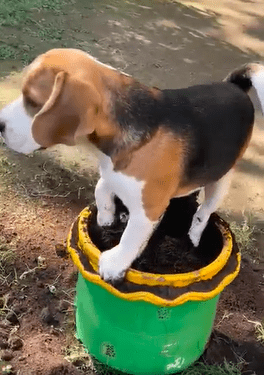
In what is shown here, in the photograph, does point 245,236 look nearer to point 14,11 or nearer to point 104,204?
point 104,204

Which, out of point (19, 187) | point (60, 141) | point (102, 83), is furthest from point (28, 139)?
point (19, 187)

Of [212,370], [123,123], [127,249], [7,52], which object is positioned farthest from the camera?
[7,52]

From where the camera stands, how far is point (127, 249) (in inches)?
77.7

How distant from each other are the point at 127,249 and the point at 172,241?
58cm

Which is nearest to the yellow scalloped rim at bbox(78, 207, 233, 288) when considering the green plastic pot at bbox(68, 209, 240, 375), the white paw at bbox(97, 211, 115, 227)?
the green plastic pot at bbox(68, 209, 240, 375)

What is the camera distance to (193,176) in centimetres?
203

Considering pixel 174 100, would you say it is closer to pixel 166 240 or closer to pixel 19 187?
pixel 166 240

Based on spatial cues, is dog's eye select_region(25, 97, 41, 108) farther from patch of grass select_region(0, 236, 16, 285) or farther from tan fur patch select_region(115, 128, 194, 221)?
patch of grass select_region(0, 236, 16, 285)

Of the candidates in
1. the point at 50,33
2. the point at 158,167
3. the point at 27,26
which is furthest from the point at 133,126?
the point at 27,26

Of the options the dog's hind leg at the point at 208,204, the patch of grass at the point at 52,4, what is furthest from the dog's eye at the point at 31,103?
the patch of grass at the point at 52,4

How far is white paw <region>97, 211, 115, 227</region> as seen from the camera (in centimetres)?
229

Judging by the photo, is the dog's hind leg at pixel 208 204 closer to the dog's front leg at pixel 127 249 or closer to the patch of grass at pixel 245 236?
the dog's front leg at pixel 127 249

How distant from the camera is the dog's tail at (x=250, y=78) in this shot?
2119mm

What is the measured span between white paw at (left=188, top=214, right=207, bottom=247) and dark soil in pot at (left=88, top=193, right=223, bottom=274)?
0.14 feet
